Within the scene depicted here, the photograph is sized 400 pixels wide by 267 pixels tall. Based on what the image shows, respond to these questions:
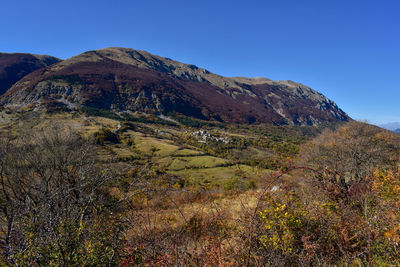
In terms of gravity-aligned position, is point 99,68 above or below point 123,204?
above

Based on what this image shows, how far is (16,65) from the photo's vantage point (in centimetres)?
14988

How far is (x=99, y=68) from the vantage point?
137 meters

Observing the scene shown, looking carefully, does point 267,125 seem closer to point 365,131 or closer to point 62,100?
point 365,131

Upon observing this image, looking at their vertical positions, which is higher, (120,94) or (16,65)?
(16,65)

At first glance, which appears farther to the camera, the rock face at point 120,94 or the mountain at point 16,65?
the mountain at point 16,65

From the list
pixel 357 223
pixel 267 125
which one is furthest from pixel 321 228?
pixel 267 125

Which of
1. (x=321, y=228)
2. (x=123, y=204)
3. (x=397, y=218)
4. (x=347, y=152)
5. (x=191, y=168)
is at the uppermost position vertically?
(x=347, y=152)

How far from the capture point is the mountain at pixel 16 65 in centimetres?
13109

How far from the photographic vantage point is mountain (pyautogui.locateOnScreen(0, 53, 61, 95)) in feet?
430

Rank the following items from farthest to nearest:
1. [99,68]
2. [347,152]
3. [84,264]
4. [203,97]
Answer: [203,97]
[99,68]
[347,152]
[84,264]

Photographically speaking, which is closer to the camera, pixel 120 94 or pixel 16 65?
pixel 120 94

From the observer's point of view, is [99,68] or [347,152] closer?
[347,152]

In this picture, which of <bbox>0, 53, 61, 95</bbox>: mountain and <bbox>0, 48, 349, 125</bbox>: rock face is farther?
<bbox>0, 53, 61, 95</bbox>: mountain

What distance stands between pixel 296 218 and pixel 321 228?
1.72 ft
